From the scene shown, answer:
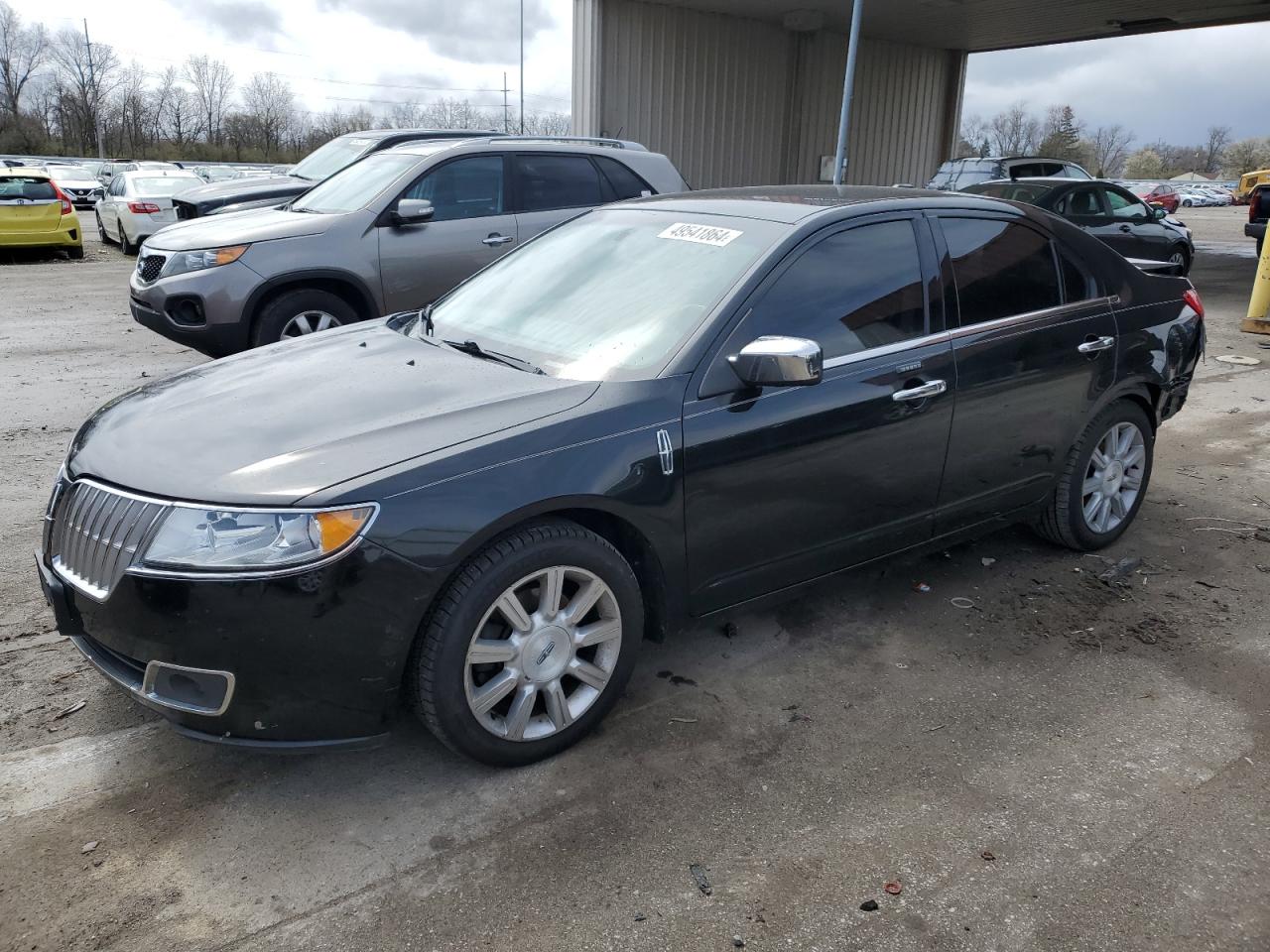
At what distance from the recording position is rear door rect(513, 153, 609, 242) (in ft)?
25.0

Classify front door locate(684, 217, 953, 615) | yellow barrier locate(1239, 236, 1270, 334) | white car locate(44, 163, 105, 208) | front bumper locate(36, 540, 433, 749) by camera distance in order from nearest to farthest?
front bumper locate(36, 540, 433, 749) → front door locate(684, 217, 953, 615) → yellow barrier locate(1239, 236, 1270, 334) → white car locate(44, 163, 105, 208)

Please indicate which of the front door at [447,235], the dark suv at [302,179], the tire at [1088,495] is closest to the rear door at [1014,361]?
the tire at [1088,495]

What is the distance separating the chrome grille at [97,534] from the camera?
261 cm

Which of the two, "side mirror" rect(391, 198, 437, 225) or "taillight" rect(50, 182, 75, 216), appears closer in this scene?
"side mirror" rect(391, 198, 437, 225)

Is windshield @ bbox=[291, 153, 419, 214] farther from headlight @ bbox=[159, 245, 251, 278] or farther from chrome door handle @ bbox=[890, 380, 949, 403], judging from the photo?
chrome door handle @ bbox=[890, 380, 949, 403]

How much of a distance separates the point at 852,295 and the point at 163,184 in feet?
59.4

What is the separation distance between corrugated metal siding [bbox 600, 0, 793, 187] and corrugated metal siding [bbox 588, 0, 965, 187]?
0.7 inches

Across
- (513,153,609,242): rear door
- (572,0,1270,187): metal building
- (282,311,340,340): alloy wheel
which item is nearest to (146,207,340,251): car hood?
(282,311,340,340): alloy wheel

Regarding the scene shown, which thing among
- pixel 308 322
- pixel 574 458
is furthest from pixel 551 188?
pixel 574 458

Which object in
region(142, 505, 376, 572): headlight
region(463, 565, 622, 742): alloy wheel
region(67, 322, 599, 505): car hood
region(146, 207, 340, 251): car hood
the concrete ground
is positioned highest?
region(146, 207, 340, 251): car hood

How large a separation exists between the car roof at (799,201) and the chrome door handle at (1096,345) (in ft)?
2.17

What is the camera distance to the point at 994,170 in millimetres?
15281

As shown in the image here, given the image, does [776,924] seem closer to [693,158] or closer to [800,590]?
[800,590]

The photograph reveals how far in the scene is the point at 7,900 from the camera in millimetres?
2422
